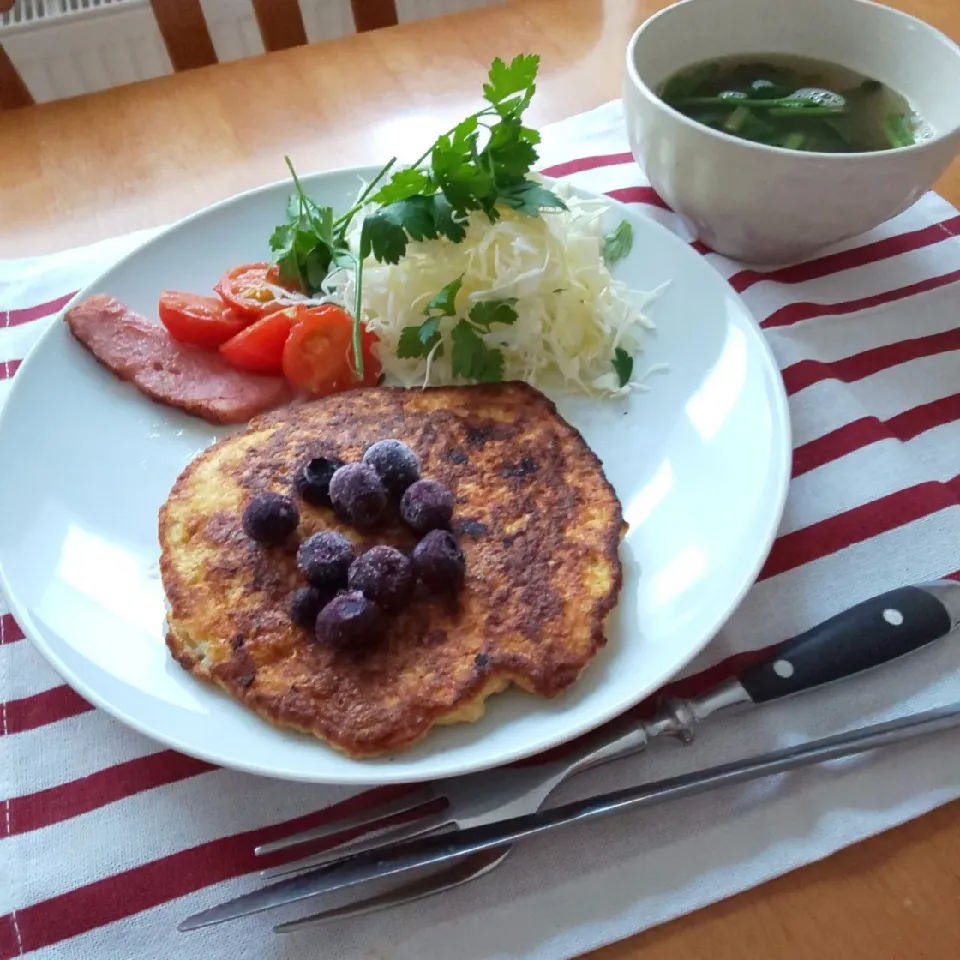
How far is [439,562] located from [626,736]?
32cm

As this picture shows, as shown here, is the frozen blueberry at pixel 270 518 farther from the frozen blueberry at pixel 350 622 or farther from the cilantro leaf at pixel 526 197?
the cilantro leaf at pixel 526 197

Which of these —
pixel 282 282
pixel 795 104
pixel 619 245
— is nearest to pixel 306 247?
pixel 282 282

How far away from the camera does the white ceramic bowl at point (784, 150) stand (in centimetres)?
146

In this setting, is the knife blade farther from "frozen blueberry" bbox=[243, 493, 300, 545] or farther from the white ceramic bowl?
the white ceramic bowl

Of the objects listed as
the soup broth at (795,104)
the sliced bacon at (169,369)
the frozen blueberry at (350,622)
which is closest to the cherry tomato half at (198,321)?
the sliced bacon at (169,369)

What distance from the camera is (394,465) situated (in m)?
1.20

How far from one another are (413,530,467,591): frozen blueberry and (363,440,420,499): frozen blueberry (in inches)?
4.4

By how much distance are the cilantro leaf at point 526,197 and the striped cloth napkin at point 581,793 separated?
0.59 meters

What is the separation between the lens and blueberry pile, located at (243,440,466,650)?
1061 mm

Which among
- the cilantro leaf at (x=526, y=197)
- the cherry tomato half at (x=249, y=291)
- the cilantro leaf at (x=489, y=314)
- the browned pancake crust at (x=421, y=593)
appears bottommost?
the browned pancake crust at (x=421, y=593)

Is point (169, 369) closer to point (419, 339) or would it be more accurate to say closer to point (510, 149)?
point (419, 339)

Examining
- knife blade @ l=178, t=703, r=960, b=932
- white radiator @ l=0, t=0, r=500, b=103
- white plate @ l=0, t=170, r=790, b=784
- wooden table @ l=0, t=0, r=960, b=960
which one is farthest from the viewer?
white radiator @ l=0, t=0, r=500, b=103

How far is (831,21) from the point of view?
5.75 feet

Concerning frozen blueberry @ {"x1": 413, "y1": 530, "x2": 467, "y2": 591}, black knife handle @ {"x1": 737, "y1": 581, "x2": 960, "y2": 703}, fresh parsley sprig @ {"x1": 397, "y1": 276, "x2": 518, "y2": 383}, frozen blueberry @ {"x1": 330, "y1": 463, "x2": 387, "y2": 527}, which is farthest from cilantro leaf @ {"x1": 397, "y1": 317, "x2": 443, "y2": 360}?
black knife handle @ {"x1": 737, "y1": 581, "x2": 960, "y2": 703}
